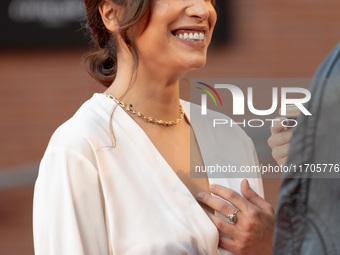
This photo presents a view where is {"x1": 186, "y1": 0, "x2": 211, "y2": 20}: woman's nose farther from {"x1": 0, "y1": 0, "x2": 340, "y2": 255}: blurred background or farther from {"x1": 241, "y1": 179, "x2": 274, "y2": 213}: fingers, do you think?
{"x1": 0, "y1": 0, "x2": 340, "y2": 255}: blurred background

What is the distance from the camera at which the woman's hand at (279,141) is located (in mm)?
1617

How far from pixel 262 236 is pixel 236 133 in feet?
1.35

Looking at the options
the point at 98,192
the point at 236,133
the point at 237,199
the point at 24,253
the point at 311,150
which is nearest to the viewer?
the point at 311,150

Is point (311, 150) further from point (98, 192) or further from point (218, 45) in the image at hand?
point (218, 45)

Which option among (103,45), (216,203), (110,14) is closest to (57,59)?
(103,45)

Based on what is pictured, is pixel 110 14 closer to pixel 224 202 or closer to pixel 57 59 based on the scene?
pixel 224 202

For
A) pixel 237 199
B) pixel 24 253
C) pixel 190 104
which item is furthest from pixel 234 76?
pixel 237 199

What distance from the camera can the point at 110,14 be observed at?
70.5 inches

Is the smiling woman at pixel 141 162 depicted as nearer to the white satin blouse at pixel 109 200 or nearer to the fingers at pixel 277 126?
the white satin blouse at pixel 109 200

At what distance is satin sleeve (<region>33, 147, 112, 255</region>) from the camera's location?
1512mm

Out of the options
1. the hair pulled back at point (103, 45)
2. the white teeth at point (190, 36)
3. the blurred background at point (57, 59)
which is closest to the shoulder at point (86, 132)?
the hair pulled back at point (103, 45)

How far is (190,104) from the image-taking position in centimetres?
203

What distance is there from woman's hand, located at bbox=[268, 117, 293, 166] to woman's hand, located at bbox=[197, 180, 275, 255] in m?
0.13

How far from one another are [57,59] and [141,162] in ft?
11.4
